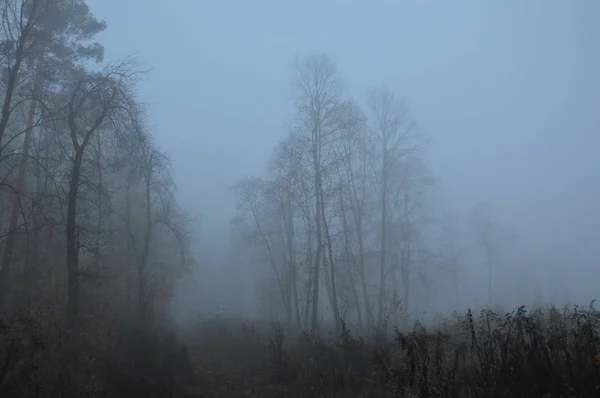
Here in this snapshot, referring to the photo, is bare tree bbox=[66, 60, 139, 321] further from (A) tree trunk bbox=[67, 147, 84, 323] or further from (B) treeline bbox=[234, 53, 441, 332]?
(B) treeline bbox=[234, 53, 441, 332]

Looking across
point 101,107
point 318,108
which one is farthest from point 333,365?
point 318,108

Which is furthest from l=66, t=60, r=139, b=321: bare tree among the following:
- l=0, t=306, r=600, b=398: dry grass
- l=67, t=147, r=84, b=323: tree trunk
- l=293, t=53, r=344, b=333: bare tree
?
l=293, t=53, r=344, b=333: bare tree

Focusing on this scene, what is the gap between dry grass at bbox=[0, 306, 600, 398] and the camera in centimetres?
566

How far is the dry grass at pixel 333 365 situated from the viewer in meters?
5.66

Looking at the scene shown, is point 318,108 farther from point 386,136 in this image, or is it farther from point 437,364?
point 437,364

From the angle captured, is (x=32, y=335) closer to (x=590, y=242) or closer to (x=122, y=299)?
(x=122, y=299)

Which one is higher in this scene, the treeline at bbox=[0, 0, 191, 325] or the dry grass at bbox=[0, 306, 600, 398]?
the treeline at bbox=[0, 0, 191, 325]

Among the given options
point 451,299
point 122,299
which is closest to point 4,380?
point 122,299

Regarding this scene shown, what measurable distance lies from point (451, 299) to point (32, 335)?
5536 centimetres

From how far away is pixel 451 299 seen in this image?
186 feet

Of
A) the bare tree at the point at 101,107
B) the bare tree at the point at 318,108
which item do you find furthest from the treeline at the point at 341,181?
the bare tree at the point at 101,107

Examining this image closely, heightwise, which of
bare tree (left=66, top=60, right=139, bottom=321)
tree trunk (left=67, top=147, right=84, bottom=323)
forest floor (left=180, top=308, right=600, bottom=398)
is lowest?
forest floor (left=180, top=308, right=600, bottom=398)

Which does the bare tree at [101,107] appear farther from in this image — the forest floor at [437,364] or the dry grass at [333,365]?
the forest floor at [437,364]

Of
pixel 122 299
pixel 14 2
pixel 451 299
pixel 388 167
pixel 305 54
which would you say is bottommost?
pixel 451 299
